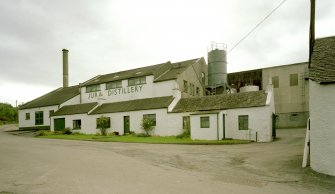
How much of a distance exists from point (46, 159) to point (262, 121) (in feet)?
58.4

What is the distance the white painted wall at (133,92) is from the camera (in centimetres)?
3347

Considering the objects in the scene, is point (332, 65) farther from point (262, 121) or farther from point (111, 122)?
point (111, 122)

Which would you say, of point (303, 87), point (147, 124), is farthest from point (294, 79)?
point (147, 124)

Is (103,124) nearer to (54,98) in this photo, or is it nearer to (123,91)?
(123,91)

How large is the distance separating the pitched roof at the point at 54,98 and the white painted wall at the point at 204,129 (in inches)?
921

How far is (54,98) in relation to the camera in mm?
42906

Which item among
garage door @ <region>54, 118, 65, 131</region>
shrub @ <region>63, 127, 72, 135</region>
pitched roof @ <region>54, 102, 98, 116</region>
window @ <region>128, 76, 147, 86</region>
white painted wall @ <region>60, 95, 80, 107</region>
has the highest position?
window @ <region>128, 76, 147, 86</region>

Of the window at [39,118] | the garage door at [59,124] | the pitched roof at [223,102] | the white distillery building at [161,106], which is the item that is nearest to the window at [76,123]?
the white distillery building at [161,106]

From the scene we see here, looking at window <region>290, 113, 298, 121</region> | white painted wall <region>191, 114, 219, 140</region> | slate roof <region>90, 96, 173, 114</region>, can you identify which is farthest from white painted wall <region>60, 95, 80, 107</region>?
window <region>290, 113, 298, 121</region>

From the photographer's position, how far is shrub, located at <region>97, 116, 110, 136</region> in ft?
107

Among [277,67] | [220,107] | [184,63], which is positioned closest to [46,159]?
[220,107]

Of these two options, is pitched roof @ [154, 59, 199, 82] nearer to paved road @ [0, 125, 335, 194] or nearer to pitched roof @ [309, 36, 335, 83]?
pitched roof @ [309, 36, 335, 83]

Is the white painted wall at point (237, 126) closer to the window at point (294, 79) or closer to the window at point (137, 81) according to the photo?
the window at point (137, 81)

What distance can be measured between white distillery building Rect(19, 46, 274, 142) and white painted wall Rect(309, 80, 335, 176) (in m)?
13.4
